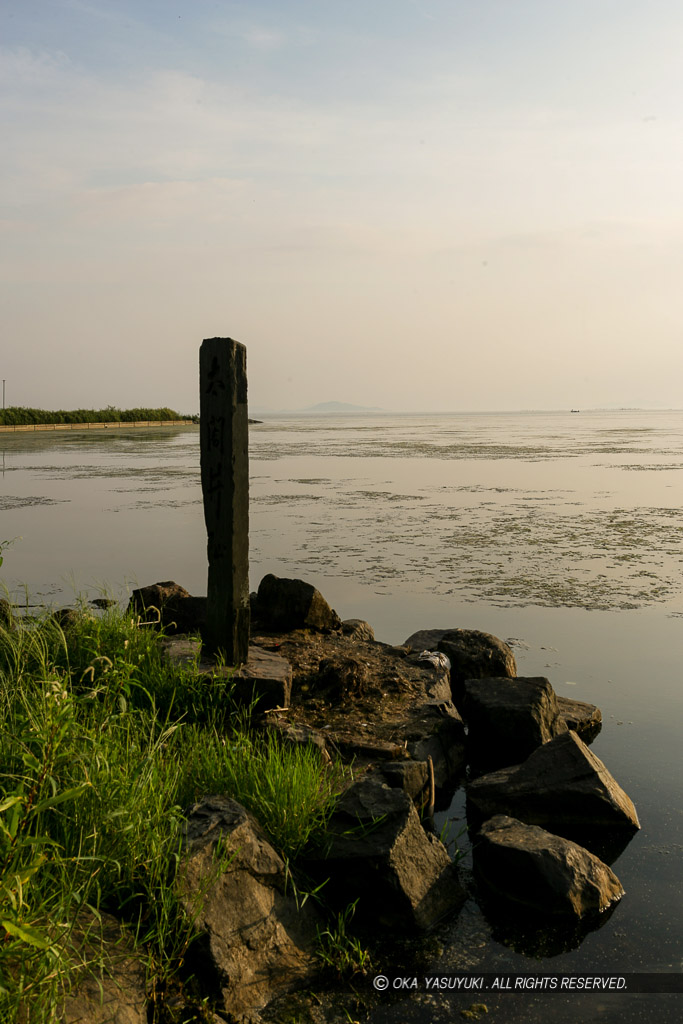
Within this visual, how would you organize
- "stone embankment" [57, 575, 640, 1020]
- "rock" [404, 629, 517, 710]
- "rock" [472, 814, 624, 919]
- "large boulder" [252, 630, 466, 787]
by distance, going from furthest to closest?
"rock" [404, 629, 517, 710], "large boulder" [252, 630, 466, 787], "rock" [472, 814, 624, 919], "stone embankment" [57, 575, 640, 1020]

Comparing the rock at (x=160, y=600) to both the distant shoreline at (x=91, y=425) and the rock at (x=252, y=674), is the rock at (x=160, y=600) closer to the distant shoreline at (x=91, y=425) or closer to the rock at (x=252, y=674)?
the rock at (x=252, y=674)

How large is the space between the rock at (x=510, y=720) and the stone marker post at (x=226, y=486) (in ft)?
5.03

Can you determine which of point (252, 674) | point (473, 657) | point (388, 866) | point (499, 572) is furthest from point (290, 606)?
point (499, 572)

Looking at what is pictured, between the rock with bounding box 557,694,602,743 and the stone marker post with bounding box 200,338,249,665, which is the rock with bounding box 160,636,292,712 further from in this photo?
the rock with bounding box 557,694,602,743

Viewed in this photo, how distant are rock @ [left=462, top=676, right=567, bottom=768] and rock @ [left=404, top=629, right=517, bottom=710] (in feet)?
2.56

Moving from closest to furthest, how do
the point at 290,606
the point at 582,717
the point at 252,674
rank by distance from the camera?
the point at 252,674
the point at 582,717
the point at 290,606

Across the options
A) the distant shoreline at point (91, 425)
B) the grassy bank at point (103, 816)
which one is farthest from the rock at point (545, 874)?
the distant shoreline at point (91, 425)

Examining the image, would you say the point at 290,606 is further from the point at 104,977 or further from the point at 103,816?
the point at 104,977

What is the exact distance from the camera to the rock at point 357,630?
6.89 meters

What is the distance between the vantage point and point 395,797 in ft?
12.7

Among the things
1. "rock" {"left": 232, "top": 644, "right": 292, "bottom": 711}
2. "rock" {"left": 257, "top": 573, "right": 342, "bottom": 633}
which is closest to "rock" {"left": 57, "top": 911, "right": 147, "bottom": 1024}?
"rock" {"left": 232, "top": 644, "right": 292, "bottom": 711}

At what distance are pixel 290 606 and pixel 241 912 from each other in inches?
142

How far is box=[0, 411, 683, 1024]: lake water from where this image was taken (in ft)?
11.4

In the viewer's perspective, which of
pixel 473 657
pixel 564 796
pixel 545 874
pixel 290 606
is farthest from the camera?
pixel 290 606
